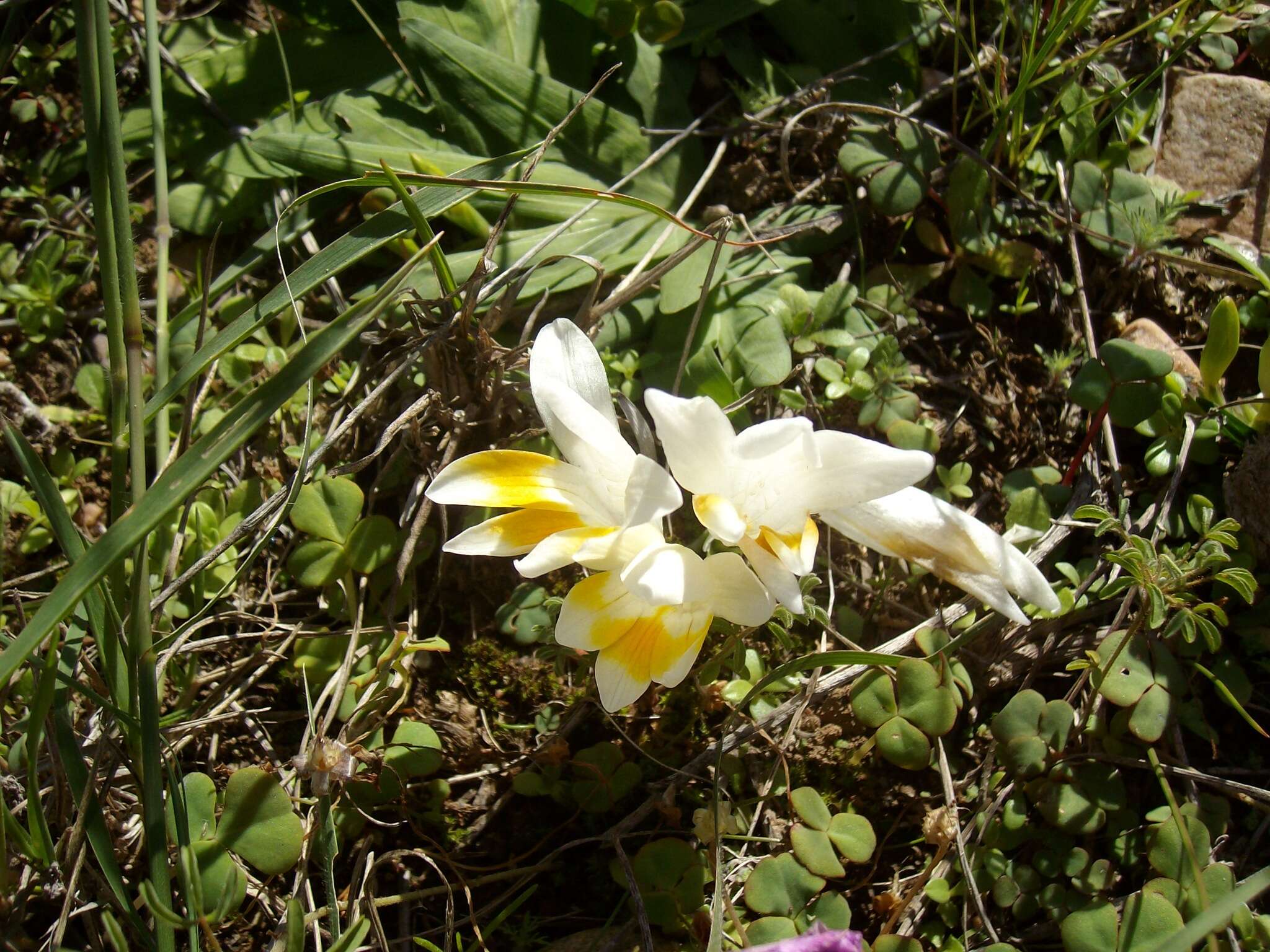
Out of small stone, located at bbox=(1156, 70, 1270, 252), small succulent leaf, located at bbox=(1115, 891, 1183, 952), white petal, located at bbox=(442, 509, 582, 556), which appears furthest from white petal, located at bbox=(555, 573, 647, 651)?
small stone, located at bbox=(1156, 70, 1270, 252)

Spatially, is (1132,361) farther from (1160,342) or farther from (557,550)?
(557,550)

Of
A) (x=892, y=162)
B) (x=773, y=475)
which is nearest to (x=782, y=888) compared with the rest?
(x=773, y=475)

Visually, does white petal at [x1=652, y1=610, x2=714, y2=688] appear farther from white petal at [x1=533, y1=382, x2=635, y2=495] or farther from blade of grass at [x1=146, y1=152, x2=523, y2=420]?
blade of grass at [x1=146, y1=152, x2=523, y2=420]

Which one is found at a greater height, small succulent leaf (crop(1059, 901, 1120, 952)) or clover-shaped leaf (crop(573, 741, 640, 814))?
clover-shaped leaf (crop(573, 741, 640, 814))

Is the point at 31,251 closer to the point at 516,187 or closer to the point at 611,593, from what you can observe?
the point at 516,187

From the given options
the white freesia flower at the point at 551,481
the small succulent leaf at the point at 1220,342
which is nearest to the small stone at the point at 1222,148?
the small succulent leaf at the point at 1220,342

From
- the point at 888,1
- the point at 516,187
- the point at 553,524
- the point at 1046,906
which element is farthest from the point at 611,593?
the point at 888,1
